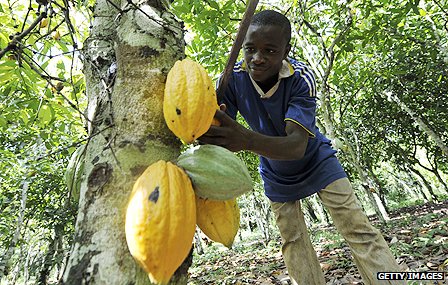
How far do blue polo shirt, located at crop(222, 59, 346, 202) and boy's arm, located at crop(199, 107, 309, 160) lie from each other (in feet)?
1.67

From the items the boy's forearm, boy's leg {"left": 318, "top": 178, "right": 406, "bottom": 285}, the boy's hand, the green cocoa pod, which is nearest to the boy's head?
the boy's forearm

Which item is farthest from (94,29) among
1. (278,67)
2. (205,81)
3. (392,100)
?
(392,100)

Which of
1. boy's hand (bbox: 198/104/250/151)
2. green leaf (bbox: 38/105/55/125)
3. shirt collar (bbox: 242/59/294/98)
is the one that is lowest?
boy's hand (bbox: 198/104/250/151)

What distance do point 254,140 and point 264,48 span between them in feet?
2.61

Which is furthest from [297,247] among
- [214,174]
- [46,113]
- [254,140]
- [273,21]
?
[46,113]

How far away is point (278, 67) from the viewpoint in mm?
1968

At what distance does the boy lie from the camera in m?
1.85

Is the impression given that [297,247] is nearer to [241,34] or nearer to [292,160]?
[292,160]

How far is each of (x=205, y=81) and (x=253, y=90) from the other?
1.37 m

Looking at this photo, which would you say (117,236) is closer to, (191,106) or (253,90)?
(191,106)

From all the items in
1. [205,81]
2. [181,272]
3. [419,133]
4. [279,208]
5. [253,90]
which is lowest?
[181,272]

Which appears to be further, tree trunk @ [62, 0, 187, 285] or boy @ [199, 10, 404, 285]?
boy @ [199, 10, 404, 285]

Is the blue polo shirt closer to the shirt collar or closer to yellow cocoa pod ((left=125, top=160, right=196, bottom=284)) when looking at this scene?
the shirt collar

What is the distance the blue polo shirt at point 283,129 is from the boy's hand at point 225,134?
3.21 ft
